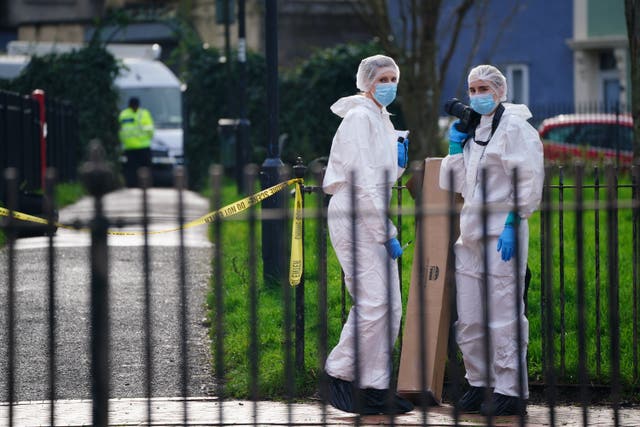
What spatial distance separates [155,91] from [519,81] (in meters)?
13.3

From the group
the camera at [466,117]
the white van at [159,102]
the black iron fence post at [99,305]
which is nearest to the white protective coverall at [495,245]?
the camera at [466,117]

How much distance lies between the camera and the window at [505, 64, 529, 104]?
115 ft

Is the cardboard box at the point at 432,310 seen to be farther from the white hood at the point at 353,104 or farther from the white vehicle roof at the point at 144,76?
the white vehicle roof at the point at 144,76

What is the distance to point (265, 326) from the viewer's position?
8.52 m

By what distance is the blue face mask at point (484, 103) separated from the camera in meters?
6.90

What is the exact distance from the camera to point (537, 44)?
3478 cm

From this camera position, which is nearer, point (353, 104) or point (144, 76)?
point (353, 104)

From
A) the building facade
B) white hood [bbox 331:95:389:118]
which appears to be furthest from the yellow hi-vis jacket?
white hood [bbox 331:95:389:118]

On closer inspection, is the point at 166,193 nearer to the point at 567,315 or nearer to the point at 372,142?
the point at 567,315

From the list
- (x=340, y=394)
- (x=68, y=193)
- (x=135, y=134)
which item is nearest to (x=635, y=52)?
(x=340, y=394)

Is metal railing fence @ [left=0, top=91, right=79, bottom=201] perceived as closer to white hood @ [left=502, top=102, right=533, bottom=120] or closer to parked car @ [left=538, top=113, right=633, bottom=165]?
parked car @ [left=538, top=113, right=633, bottom=165]

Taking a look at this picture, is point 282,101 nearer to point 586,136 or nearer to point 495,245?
point 586,136

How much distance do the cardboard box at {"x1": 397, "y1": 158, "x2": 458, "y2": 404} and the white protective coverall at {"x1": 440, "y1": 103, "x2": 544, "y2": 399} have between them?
18 centimetres

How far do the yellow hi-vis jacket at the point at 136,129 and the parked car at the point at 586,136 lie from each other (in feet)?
21.3
